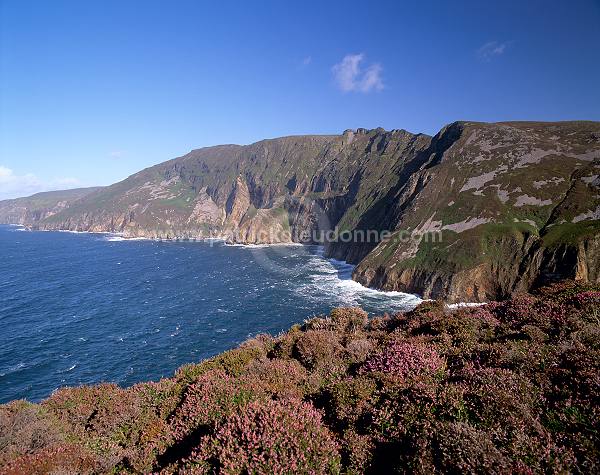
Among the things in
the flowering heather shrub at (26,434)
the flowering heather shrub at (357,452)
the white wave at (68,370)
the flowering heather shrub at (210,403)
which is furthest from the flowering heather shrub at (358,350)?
the white wave at (68,370)

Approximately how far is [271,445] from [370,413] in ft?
12.5

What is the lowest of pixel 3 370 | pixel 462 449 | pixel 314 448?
pixel 3 370

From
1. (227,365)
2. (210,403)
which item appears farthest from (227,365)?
(210,403)

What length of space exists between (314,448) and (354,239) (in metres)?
138

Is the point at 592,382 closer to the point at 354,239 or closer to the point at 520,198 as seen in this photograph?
the point at 520,198

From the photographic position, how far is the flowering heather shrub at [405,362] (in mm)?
12757

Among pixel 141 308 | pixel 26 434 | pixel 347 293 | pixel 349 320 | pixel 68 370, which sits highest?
pixel 349 320

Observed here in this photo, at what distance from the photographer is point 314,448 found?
8.48 meters

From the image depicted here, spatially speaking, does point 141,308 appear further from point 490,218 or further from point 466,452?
point 490,218

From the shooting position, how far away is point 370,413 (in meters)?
10.7

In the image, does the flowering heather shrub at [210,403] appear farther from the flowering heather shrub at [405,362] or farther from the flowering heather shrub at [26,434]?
the flowering heather shrub at [26,434]

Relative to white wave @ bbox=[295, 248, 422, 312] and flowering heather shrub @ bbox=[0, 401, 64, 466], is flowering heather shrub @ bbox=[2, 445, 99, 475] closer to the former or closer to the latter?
flowering heather shrub @ bbox=[0, 401, 64, 466]

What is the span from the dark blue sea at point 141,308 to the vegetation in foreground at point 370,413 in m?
40.8

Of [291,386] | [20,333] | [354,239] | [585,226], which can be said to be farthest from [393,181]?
[291,386]
